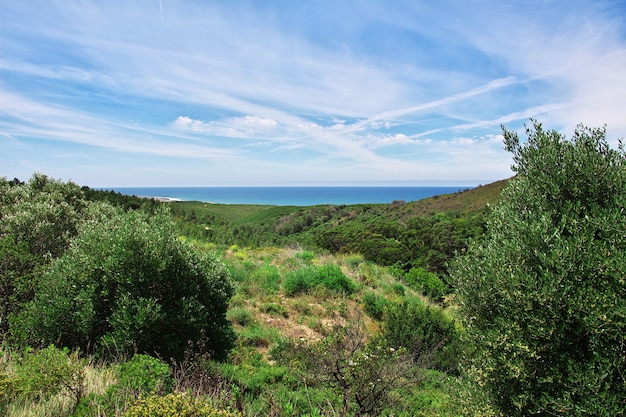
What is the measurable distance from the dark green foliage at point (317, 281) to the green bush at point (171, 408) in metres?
9.00

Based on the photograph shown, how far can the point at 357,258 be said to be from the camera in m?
18.9

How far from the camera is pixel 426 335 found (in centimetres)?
921

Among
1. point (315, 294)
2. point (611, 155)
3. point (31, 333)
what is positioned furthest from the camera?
point (315, 294)

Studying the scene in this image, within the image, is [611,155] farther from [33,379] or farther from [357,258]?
[357,258]

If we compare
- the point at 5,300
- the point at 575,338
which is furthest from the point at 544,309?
the point at 5,300

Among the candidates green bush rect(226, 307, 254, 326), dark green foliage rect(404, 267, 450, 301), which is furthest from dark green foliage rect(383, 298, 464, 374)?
dark green foliage rect(404, 267, 450, 301)

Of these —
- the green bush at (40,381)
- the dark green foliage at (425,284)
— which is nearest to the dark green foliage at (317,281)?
the dark green foliage at (425,284)

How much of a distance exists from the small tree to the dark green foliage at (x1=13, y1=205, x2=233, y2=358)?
4412 millimetres

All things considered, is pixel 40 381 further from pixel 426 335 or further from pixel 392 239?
pixel 392 239

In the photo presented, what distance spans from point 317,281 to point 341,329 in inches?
271

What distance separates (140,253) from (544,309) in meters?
5.81

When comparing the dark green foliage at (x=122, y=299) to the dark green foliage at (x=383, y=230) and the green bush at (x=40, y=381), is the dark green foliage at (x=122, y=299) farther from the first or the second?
the dark green foliage at (x=383, y=230)

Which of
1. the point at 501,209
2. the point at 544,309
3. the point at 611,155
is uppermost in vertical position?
the point at 611,155

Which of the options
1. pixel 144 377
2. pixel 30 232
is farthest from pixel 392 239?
pixel 144 377
